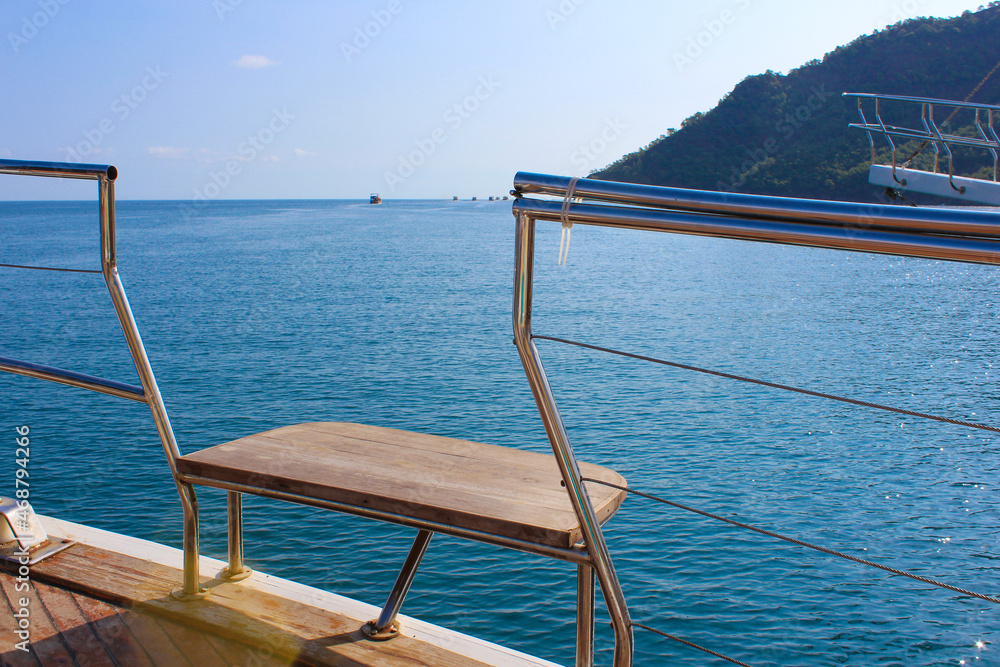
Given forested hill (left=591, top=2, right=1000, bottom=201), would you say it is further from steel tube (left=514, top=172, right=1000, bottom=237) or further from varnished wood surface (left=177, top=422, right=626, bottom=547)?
steel tube (left=514, top=172, right=1000, bottom=237)

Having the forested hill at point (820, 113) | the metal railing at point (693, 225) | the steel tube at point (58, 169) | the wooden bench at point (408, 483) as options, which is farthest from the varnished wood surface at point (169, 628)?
the forested hill at point (820, 113)

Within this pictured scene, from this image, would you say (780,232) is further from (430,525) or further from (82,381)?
(82,381)

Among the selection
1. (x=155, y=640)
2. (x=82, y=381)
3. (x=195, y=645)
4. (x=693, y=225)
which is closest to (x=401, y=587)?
(x=195, y=645)

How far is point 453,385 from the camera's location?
14.5m

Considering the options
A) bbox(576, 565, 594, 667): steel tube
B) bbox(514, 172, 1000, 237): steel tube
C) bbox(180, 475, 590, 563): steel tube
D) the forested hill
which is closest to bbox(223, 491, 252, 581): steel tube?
bbox(180, 475, 590, 563): steel tube

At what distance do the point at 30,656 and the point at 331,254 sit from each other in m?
45.5

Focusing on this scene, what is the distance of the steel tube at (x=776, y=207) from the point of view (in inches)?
35.1

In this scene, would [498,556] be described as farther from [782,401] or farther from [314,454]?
[782,401]

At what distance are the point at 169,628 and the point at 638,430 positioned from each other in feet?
32.9

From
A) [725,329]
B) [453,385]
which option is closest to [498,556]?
[453,385]

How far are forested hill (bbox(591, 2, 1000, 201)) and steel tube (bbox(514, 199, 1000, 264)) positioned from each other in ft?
121

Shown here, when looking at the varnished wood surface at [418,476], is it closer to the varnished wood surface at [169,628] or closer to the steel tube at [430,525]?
the steel tube at [430,525]

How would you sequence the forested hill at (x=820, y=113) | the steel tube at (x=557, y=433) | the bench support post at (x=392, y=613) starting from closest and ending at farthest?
the steel tube at (x=557, y=433), the bench support post at (x=392, y=613), the forested hill at (x=820, y=113)

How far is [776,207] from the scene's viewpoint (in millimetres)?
1020
